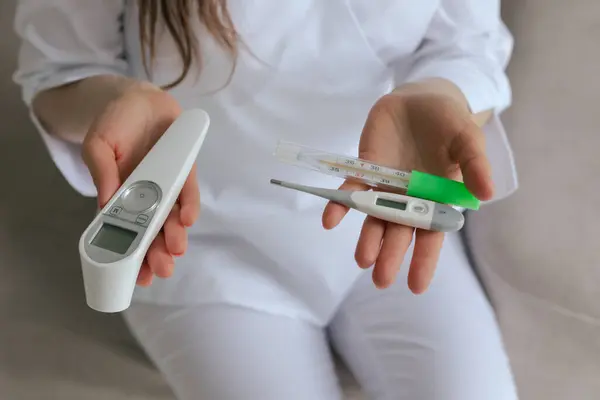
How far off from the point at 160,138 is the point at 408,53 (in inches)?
10.5

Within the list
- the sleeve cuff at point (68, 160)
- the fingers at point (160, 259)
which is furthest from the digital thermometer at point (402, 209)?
the sleeve cuff at point (68, 160)

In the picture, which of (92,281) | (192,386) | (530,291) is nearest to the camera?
(92,281)

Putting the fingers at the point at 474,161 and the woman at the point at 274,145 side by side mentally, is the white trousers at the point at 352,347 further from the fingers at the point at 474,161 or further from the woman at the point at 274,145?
the fingers at the point at 474,161

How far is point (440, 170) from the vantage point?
0.48m

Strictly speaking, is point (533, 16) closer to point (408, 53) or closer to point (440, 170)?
point (408, 53)

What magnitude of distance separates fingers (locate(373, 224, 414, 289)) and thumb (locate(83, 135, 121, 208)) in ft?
0.57

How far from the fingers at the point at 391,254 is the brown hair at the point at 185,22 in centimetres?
22

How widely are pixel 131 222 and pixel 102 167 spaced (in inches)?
1.7

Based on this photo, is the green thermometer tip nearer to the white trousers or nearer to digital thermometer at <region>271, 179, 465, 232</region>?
digital thermometer at <region>271, 179, 465, 232</region>

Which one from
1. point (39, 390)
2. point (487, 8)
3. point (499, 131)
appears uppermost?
point (487, 8)

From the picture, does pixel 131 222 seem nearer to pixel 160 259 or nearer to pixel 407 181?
pixel 160 259

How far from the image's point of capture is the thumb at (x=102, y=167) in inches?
16.9

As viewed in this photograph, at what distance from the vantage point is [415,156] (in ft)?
1.64

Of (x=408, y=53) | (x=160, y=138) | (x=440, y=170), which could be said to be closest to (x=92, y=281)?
(x=160, y=138)
